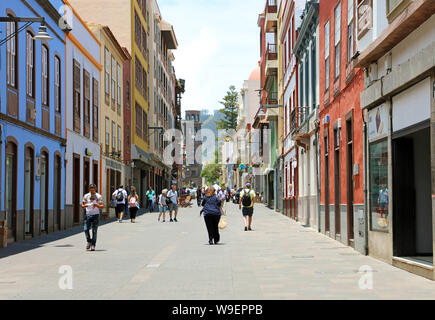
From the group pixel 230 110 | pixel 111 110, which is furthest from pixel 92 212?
pixel 230 110

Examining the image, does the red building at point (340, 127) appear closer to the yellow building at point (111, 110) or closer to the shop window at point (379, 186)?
the shop window at point (379, 186)

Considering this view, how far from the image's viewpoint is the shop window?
46.0ft

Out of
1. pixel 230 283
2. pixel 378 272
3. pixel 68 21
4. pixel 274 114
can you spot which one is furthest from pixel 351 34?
pixel 274 114

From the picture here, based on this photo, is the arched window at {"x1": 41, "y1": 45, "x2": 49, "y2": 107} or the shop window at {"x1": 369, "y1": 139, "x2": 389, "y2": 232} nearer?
the shop window at {"x1": 369, "y1": 139, "x2": 389, "y2": 232}

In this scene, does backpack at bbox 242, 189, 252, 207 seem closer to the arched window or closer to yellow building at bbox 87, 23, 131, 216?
the arched window

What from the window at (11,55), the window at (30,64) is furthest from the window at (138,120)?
the window at (11,55)

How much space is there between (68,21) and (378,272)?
19.1m

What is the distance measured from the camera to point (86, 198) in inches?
687

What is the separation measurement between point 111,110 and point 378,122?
89.0 feet

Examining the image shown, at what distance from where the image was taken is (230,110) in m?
118

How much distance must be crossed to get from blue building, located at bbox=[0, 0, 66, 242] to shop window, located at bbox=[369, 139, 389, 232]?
9.60 metres

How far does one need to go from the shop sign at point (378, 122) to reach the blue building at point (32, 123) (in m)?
9.27

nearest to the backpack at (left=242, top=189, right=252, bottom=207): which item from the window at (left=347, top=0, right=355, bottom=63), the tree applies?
the window at (left=347, top=0, right=355, bottom=63)

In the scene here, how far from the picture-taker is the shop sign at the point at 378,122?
13883 millimetres
